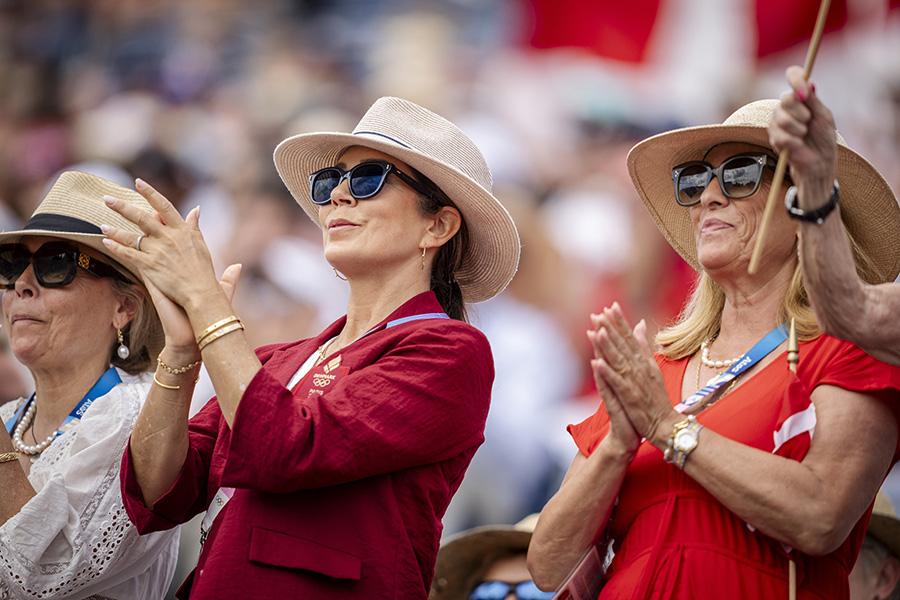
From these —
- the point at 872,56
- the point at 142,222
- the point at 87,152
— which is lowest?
the point at 87,152

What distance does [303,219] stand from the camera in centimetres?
726

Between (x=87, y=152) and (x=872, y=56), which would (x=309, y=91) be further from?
(x=872, y=56)

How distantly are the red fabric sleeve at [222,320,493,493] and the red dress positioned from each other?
0.56 metres

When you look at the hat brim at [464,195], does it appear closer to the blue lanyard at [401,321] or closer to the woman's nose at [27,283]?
the blue lanyard at [401,321]

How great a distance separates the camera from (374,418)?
8.45 ft

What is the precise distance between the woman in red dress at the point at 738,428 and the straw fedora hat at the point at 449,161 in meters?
0.64

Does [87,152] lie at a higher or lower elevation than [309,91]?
lower

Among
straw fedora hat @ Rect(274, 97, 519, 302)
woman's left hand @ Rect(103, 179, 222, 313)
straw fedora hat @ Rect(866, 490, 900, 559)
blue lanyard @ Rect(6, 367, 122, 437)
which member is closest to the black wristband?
straw fedora hat @ Rect(274, 97, 519, 302)

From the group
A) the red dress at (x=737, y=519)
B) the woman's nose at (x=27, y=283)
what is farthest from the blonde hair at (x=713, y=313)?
the woman's nose at (x=27, y=283)

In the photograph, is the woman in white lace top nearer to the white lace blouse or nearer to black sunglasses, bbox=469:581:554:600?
the white lace blouse

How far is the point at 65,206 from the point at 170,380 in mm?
1283

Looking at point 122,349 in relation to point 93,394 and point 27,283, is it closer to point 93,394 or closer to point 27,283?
point 93,394

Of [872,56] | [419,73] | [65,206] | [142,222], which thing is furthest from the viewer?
[419,73]

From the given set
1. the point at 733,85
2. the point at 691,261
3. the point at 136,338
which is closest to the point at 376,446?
the point at 691,261
